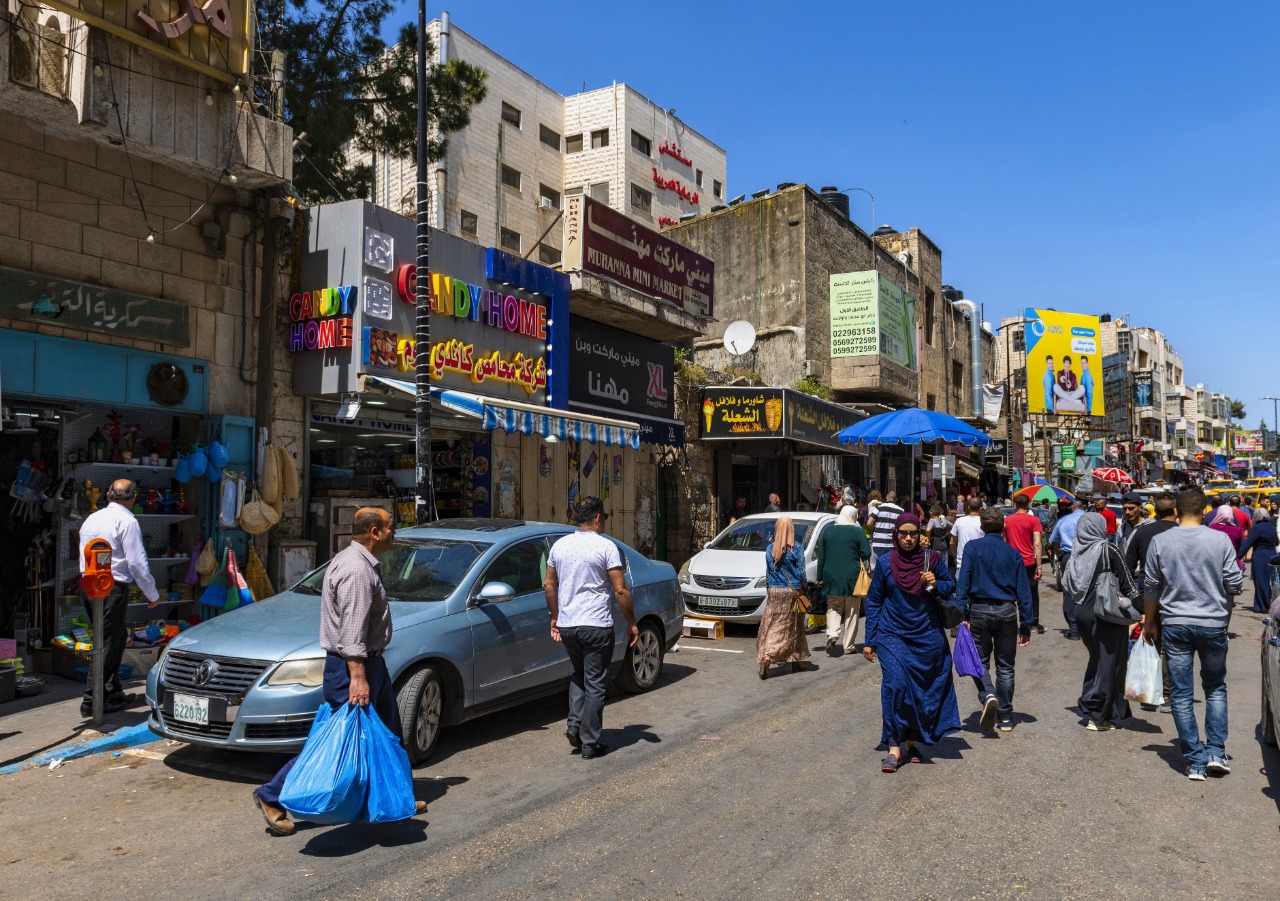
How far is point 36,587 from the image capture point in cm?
925

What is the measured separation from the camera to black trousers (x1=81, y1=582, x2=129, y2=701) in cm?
748

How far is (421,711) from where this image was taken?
6371 millimetres

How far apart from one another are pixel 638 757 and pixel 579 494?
10.4 meters

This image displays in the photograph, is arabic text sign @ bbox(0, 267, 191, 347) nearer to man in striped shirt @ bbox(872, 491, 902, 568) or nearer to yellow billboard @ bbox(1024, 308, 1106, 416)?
man in striped shirt @ bbox(872, 491, 902, 568)

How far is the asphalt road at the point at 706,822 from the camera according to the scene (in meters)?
4.34

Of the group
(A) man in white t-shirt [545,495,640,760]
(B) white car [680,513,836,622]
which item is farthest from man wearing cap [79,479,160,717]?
(B) white car [680,513,836,622]

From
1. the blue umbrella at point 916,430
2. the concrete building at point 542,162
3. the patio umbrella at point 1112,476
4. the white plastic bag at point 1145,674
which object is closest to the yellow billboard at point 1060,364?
the patio umbrella at point 1112,476

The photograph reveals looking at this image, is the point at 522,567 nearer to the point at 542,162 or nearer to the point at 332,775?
the point at 332,775

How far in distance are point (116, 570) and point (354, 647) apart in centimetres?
359

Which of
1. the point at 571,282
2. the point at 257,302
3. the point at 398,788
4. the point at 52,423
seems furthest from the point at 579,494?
the point at 398,788

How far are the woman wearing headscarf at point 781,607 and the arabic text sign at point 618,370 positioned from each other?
Answer: 7215 millimetres

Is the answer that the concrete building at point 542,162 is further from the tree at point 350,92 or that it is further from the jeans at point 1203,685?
the jeans at point 1203,685

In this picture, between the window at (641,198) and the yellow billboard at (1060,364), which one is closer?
the window at (641,198)

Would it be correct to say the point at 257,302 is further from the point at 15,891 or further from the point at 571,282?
the point at 15,891
